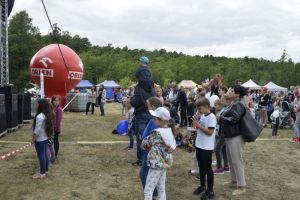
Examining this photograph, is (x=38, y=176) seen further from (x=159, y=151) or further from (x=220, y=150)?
(x=220, y=150)

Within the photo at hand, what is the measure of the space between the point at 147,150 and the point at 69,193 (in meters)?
1.90

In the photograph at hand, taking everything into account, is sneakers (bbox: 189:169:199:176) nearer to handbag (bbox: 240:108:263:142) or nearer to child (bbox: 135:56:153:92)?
handbag (bbox: 240:108:263:142)

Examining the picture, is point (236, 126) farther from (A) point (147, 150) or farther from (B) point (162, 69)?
(B) point (162, 69)

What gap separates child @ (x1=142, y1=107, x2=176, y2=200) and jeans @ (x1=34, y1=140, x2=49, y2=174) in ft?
8.83

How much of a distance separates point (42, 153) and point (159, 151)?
2895 mm

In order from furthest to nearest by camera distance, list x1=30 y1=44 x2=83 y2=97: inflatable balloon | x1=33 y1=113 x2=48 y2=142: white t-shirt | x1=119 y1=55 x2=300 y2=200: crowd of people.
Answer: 1. x1=30 y1=44 x2=83 y2=97: inflatable balloon
2. x1=33 y1=113 x2=48 y2=142: white t-shirt
3. x1=119 y1=55 x2=300 y2=200: crowd of people

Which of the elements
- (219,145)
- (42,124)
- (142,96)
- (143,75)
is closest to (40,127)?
(42,124)

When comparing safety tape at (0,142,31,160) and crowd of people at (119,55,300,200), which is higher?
crowd of people at (119,55,300,200)

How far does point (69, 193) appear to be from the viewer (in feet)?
21.7

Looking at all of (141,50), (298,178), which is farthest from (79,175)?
(141,50)

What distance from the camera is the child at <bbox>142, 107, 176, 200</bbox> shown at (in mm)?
5273

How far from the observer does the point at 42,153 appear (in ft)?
24.1

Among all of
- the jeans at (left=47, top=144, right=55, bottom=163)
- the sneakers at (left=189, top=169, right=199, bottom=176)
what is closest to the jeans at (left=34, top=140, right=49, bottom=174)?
the jeans at (left=47, top=144, right=55, bottom=163)

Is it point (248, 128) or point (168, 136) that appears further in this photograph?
point (248, 128)
